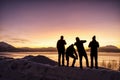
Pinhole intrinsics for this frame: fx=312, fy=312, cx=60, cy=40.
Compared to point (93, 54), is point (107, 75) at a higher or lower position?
lower

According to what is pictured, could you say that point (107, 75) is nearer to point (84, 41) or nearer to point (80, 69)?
point (80, 69)

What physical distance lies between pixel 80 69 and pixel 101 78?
259 cm

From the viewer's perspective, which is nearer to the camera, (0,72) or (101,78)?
(101,78)

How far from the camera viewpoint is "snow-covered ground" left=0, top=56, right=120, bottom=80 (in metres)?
20.8

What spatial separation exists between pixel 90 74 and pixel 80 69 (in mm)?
1537

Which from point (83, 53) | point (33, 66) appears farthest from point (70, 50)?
point (33, 66)

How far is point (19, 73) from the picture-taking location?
24781 mm

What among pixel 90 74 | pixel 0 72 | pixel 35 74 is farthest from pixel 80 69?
pixel 0 72

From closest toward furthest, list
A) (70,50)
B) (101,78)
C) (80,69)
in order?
1. (101,78)
2. (80,69)
3. (70,50)

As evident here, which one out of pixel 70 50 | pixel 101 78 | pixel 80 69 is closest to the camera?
pixel 101 78

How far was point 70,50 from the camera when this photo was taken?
24578 millimetres

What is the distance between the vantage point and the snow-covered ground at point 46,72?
20.8 m

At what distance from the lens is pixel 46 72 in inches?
935

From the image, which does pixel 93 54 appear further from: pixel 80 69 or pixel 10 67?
pixel 10 67
